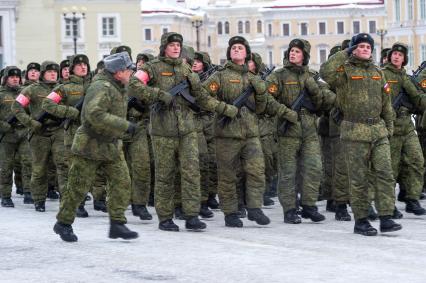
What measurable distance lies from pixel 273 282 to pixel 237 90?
197 inches

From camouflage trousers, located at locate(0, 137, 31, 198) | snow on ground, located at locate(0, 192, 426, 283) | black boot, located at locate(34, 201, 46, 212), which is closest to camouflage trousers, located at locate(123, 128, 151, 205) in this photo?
snow on ground, located at locate(0, 192, 426, 283)

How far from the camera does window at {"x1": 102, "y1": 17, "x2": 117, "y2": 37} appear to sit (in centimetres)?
10475

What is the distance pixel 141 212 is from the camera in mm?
16797

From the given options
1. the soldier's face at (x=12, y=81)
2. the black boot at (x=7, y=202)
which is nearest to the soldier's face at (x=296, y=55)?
the black boot at (x=7, y=202)

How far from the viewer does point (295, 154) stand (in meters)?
16.1

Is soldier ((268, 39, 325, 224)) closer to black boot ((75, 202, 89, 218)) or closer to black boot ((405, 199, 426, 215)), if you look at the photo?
black boot ((405, 199, 426, 215))

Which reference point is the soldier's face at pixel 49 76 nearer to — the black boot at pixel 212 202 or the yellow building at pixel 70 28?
the black boot at pixel 212 202

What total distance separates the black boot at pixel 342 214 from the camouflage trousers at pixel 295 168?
0.41 m

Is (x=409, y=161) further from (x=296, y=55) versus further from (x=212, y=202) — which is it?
(x=212, y=202)

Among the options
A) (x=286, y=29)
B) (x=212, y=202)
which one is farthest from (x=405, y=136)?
(x=286, y=29)

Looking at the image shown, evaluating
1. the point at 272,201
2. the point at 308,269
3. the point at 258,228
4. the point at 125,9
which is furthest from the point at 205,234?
the point at 125,9

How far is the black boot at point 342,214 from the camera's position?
16.3 meters

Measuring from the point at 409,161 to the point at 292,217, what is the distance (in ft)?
6.47

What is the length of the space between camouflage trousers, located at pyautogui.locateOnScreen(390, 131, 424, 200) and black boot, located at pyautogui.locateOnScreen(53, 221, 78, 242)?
479 centimetres
